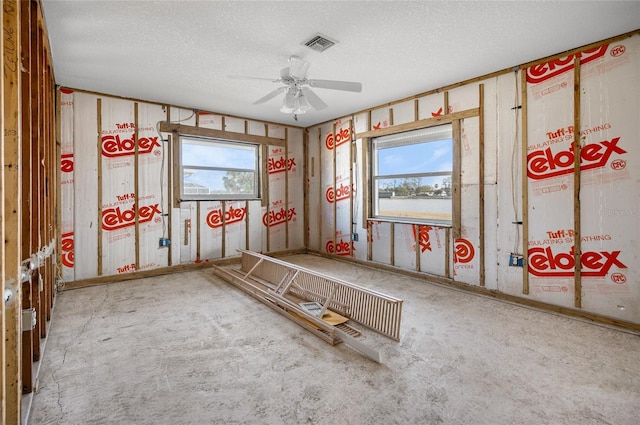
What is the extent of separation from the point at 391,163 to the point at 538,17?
2689 mm

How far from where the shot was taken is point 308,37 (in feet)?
9.41

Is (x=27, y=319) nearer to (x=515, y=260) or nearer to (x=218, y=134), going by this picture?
(x=218, y=134)

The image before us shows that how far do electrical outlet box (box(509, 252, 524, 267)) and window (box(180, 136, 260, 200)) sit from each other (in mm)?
4263

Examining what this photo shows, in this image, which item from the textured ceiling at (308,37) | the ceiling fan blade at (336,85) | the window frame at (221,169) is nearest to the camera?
the textured ceiling at (308,37)

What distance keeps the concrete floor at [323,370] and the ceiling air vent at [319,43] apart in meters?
2.69

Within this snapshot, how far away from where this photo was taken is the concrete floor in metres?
1.76

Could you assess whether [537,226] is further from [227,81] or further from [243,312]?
[227,81]

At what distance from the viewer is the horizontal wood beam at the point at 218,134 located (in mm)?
4902

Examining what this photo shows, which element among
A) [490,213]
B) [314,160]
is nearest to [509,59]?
[490,213]

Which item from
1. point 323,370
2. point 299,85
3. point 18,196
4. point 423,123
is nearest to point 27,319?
point 18,196

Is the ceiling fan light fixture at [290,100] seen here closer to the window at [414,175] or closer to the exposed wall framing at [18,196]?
the exposed wall framing at [18,196]

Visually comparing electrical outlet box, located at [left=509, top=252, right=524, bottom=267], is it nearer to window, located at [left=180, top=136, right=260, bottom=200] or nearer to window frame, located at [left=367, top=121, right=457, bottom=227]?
window frame, located at [left=367, top=121, right=457, bottom=227]

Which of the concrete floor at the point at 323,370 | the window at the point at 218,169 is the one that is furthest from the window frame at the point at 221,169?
the concrete floor at the point at 323,370

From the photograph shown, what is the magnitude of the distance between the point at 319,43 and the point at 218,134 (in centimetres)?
295
